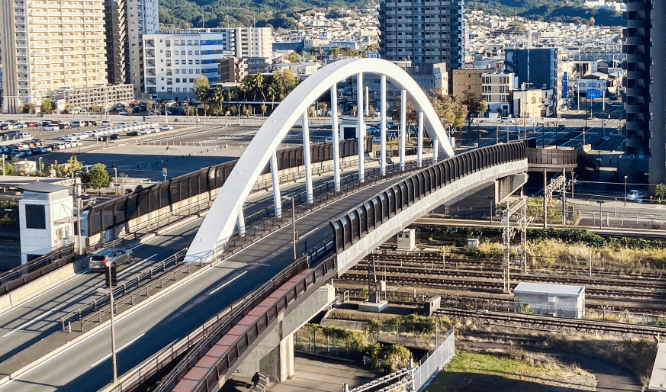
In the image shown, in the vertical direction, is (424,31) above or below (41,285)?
above

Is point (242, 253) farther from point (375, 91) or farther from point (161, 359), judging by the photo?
point (375, 91)

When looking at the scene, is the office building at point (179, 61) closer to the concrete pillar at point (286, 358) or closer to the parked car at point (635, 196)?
the parked car at point (635, 196)

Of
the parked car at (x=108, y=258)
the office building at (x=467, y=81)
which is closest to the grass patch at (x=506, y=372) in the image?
the parked car at (x=108, y=258)

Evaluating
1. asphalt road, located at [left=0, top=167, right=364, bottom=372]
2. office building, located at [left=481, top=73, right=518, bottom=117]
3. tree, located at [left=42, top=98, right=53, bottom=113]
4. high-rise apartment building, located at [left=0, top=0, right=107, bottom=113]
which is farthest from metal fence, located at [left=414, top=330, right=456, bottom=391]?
high-rise apartment building, located at [left=0, top=0, right=107, bottom=113]

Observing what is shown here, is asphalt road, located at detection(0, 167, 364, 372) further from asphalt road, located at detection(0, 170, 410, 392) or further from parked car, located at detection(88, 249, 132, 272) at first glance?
asphalt road, located at detection(0, 170, 410, 392)

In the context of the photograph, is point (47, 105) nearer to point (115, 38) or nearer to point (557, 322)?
point (115, 38)

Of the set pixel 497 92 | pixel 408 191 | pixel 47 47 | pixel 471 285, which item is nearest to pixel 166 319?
pixel 408 191
